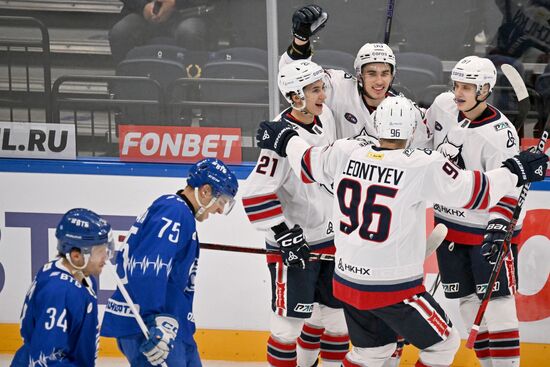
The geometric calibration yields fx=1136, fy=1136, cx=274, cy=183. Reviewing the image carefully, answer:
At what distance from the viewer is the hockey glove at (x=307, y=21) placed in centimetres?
451

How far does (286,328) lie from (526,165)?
3.76 feet

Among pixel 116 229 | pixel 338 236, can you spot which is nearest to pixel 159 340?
pixel 338 236

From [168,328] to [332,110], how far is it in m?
1.32

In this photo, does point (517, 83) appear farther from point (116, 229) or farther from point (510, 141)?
point (116, 229)

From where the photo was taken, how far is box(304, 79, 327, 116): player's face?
4.35m

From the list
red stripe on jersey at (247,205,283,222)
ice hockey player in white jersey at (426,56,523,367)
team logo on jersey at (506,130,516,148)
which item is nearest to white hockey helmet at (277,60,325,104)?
red stripe on jersey at (247,205,283,222)

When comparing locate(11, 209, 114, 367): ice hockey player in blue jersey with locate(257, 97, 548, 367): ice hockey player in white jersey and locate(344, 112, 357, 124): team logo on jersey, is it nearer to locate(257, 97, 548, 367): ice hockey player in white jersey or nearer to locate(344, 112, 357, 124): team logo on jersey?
locate(257, 97, 548, 367): ice hockey player in white jersey

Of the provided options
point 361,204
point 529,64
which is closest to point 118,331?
point 361,204

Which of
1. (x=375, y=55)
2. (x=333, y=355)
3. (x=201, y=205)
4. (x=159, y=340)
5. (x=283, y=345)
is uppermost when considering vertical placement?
(x=375, y=55)

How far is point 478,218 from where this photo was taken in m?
4.53

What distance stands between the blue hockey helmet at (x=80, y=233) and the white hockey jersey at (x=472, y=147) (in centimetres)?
164

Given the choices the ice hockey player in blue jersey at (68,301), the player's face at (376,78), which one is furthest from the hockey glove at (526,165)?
the ice hockey player in blue jersey at (68,301)

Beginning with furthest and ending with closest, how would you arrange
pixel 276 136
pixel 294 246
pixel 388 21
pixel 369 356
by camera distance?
pixel 388 21 < pixel 294 246 < pixel 276 136 < pixel 369 356

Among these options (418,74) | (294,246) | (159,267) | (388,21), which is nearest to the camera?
(159,267)
